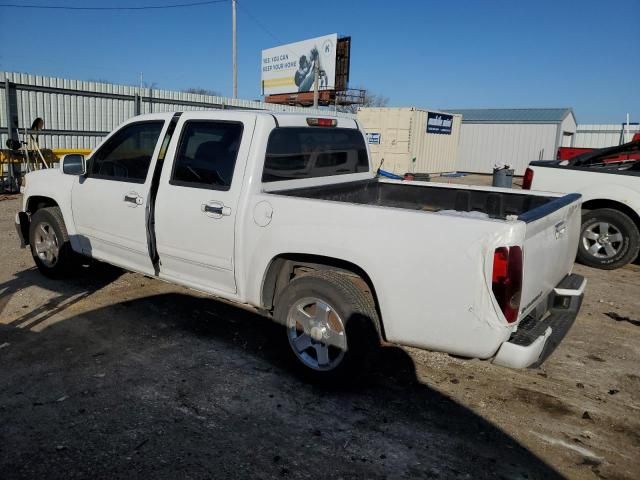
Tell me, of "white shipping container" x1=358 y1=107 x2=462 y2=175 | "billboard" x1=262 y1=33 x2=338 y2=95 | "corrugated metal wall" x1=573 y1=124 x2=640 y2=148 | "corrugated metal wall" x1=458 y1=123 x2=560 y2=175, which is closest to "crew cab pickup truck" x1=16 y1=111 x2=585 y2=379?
"white shipping container" x1=358 y1=107 x2=462 y2=175

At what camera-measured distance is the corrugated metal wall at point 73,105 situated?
13.1 metres

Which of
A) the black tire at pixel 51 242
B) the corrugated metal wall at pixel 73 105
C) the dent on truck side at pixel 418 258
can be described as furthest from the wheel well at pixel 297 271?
the corrugated metal wall at pixel 73 105

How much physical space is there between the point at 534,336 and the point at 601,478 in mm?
795

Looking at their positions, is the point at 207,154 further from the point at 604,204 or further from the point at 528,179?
the point at 604,204

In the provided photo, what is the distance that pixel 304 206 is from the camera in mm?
3395

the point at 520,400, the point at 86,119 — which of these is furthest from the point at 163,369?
the point at 86,119

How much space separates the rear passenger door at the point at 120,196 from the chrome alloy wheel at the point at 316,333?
1602 mm

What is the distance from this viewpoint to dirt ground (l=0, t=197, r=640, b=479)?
9.19 feet

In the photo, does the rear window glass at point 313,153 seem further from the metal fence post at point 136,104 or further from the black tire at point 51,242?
the metal fence post at point 136,104

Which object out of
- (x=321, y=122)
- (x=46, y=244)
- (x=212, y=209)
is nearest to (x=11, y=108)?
(x=46, y=244)

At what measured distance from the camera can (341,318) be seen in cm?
331

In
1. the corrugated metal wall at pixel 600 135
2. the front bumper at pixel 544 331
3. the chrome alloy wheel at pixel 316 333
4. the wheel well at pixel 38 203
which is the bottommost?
the chrome alloy wheel at pixel 316 333

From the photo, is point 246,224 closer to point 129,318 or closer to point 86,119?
point 129,318

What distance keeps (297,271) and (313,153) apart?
1.17 metres
